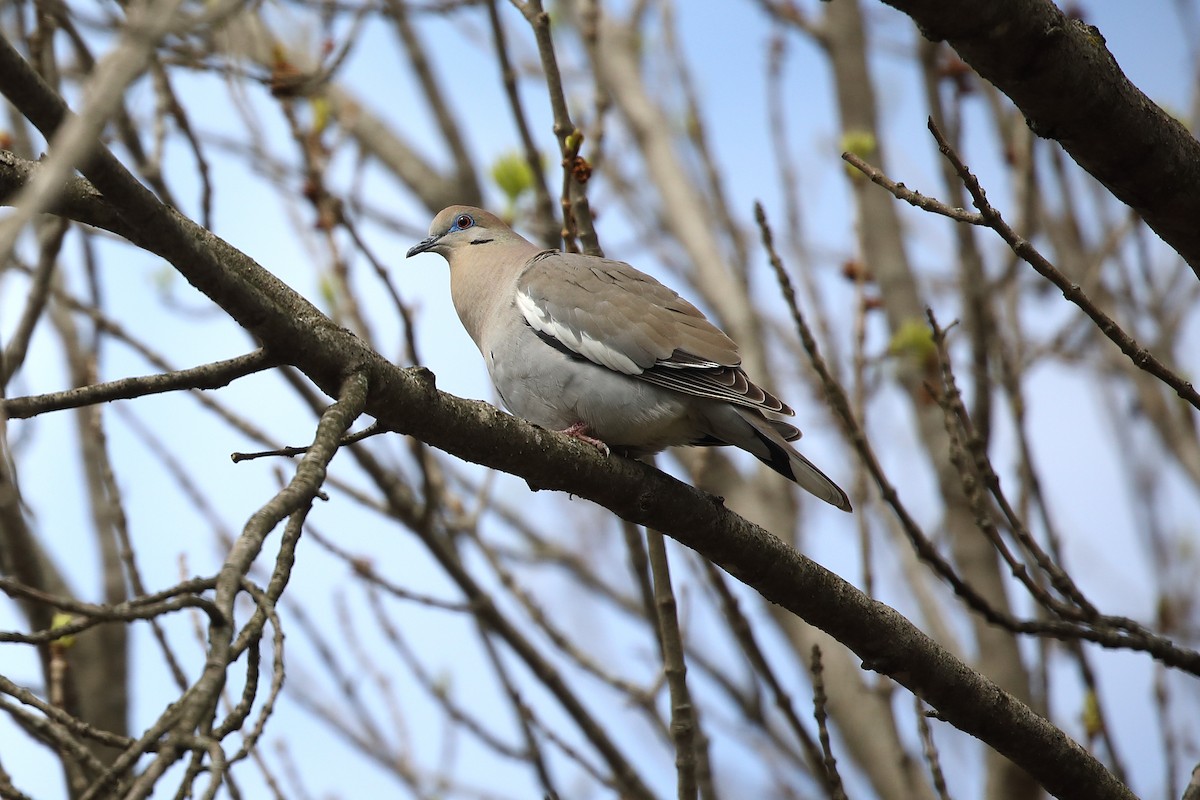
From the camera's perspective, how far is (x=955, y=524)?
5449mm

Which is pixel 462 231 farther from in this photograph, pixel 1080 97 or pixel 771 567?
pixel 1080 97

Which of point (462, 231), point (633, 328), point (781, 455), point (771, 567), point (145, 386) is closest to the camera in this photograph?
point (145, 386)

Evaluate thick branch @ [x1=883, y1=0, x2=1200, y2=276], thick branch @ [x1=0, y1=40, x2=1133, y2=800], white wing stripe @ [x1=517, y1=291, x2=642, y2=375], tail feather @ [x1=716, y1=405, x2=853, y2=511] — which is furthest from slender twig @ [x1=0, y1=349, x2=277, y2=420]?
tail feather @ [x1=716, y1=405, x2=853, y2=511]

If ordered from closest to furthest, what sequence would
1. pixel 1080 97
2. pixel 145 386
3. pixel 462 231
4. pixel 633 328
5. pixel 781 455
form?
pixel 145 386
pixel 1080 97
pixel 781 455
pixel 633 328
pixel 462 231

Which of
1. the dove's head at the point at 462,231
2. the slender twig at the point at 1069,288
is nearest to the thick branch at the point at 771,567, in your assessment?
the slender twig at the point at 1069,288

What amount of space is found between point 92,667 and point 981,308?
3.84 meters

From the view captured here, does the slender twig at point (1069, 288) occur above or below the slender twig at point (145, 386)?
above

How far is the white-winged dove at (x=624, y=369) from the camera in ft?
11.6

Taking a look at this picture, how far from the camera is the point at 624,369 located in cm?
356

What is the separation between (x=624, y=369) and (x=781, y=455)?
1.72 feet

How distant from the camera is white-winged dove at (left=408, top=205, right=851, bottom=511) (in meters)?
3.55

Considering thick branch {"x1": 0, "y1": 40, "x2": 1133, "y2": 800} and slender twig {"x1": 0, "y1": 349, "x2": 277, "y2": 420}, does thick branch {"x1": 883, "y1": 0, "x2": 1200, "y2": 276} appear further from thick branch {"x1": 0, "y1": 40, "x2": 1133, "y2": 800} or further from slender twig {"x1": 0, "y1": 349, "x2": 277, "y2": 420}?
slender twig {"x1": 0, "y1": 349, "x2": 277, "y2": 420}

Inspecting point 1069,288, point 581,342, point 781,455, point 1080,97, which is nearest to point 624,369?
point 581,342

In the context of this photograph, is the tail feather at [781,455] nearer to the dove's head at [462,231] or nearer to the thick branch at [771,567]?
the thick branch at [771,567]
